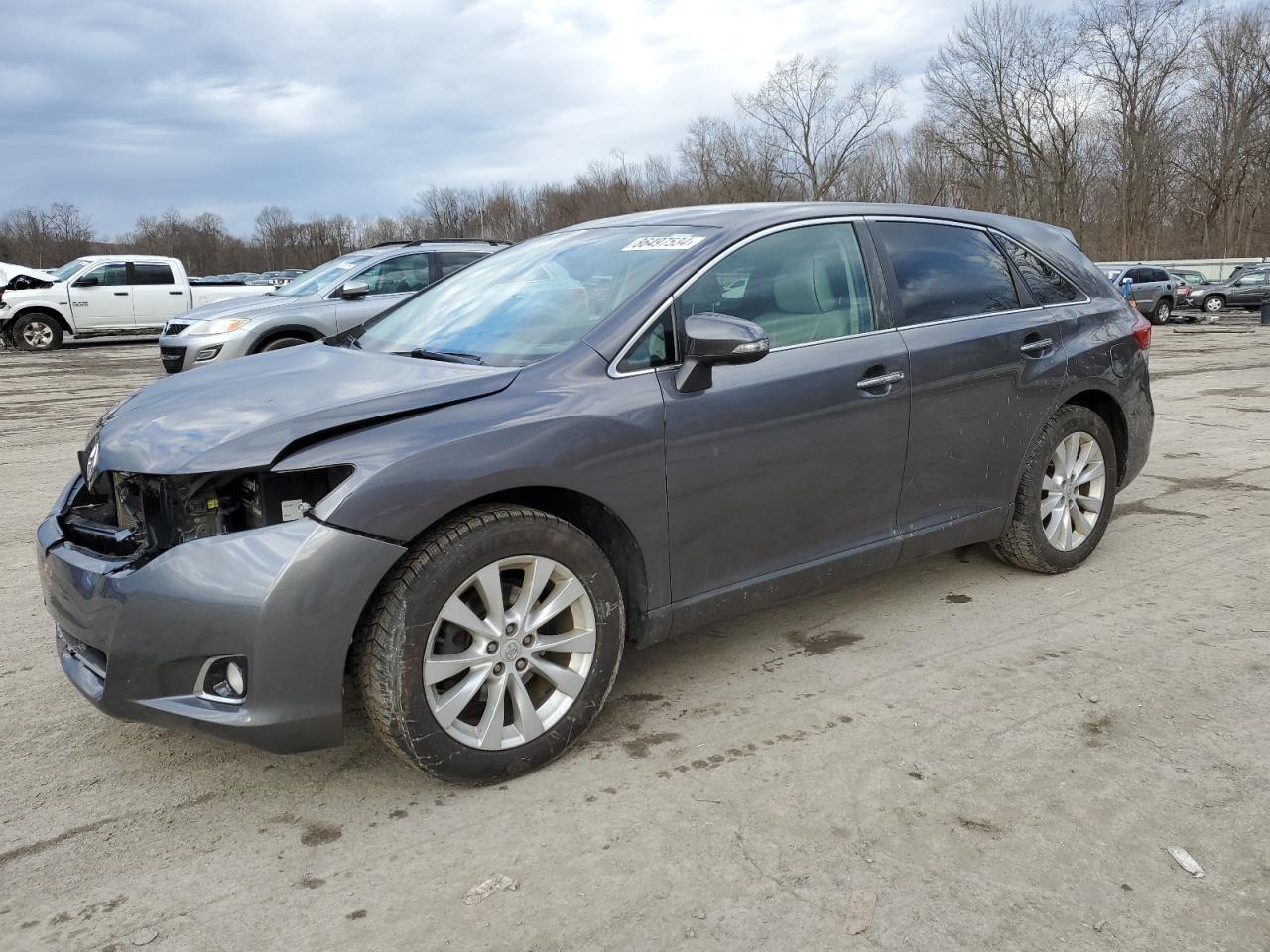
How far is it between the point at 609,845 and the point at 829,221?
2.47 m

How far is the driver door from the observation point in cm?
2042

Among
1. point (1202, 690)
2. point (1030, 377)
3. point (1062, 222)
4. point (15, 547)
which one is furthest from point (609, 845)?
point (1062, 222)

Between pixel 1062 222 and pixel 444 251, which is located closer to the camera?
pixel 444 251

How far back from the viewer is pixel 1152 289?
93.4 feet

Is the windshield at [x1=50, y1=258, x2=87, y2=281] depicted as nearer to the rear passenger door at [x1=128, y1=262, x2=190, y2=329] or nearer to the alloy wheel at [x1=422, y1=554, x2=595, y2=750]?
the rear passenger door at [x1=128, y1=262, x2=190, y2=329]

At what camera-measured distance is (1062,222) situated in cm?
5562

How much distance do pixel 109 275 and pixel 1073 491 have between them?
68.5 feet

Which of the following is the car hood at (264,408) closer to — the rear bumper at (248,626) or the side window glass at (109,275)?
the rear bumper at (248,626)

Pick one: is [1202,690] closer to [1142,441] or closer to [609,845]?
[1142,441]

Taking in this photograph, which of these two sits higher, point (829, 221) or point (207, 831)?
point (829, 221)

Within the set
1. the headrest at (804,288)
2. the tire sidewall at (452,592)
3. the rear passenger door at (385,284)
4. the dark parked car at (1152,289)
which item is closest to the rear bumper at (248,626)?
the tire sidewall at (452,592)

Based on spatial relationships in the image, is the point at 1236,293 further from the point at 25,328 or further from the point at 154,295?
the point at 25,328

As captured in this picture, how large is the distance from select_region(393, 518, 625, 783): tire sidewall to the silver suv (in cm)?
753

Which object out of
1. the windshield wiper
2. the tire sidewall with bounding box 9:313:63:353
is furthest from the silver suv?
the tire sidewall with bounding box 9:313:63:353
